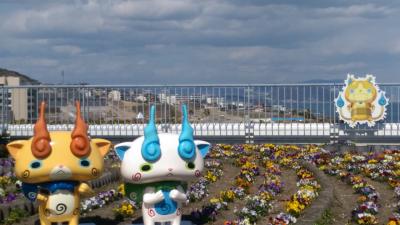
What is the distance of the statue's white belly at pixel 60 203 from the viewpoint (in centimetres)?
827

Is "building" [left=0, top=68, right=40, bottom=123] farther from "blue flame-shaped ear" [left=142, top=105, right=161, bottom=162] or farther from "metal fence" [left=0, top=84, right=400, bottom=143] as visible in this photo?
"blue flame-shaped ear" [left=142, top=105, right=161, bottom=162]

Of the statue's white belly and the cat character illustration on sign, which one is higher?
the cat character illustration on sign

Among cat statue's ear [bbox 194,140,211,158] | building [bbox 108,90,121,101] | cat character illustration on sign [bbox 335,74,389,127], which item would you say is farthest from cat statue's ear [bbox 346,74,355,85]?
cat statue's ear [bbox 194,140,211,158]

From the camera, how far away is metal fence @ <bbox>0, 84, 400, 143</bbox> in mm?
21156

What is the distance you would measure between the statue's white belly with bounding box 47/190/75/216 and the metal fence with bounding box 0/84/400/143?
40.1ft

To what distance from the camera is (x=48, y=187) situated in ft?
27.2

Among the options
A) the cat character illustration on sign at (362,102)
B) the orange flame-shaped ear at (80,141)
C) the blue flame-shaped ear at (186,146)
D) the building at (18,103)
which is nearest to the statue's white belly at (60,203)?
the orange flame-shaped ear at (80,141)

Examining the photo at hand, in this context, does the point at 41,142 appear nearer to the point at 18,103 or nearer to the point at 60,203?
the point at 60,203

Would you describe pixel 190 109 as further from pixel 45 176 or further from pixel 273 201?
pixel 45 176

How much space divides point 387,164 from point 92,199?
680cm

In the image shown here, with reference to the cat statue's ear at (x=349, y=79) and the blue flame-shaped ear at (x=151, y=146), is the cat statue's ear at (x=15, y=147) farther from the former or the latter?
the cat statue's ear at (x=349, y=79)

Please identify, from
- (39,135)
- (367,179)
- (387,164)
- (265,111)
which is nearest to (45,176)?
(39,135)

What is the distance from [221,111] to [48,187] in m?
14.4

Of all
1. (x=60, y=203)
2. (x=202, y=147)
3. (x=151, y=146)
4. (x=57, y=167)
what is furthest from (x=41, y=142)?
(x=202, y=147)
